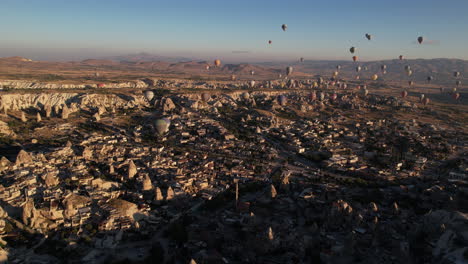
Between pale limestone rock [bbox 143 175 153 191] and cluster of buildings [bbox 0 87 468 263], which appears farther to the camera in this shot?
pale limestone rock [bbox 143 175 153 191]

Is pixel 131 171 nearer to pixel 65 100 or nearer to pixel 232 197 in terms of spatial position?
pixel 232 197

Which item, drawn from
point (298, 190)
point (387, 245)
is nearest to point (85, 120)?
point (298, 190)

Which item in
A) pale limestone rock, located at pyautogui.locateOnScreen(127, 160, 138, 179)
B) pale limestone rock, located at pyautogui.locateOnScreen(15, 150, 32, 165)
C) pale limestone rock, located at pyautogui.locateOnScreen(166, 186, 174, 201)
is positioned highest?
pale limestone rock, located at pyautogui.locateOnScreen(15, 150, 32, 165)

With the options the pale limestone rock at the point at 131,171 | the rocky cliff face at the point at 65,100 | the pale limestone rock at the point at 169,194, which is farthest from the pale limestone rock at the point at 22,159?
the rocky cliff face at the point at 65,100

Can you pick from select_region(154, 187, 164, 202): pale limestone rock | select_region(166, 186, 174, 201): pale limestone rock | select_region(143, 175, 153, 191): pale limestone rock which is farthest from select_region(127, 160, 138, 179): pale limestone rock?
select_region(166, 186, 174, 201): pale limestone rock

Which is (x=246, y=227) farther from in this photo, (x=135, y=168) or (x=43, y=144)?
(x=43, y=144)

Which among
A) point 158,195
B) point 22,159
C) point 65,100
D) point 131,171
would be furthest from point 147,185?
point 65,100

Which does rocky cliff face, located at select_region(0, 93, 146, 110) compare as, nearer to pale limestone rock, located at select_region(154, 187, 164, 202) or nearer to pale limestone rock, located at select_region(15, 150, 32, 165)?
pale limestone rock, located at select_region(15, 150, 32, 165)

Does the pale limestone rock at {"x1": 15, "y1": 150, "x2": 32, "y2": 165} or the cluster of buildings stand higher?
the pale limestone rock at {"x1": 15, "y1": 150, "x2": 32, "y2": 165}

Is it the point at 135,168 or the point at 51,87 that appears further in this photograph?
the point at 51,87

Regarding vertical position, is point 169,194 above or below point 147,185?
below

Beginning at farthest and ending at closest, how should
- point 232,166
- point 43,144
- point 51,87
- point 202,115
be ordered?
1. point 51,87
2. point 202,115
3. point 43,144
4. point 232,166
